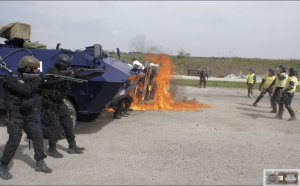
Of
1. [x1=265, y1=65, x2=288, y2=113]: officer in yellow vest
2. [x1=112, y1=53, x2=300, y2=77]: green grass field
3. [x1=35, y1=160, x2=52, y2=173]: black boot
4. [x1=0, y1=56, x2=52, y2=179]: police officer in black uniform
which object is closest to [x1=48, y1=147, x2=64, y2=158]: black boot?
[x1=35, y1=160, x2=52, y2=173]: black boot

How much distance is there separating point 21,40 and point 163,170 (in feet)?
17.4

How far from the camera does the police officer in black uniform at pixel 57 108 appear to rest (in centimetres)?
655

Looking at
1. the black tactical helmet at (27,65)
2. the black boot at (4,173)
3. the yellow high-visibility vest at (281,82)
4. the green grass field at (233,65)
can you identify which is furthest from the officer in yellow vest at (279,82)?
the green grass field at (233,65)

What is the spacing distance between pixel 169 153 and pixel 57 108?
81.8 inches

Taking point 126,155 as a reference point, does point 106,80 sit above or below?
above

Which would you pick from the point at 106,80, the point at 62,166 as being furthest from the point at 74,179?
the point at 106,80

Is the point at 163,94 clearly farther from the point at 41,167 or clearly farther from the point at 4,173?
the point at 4,173

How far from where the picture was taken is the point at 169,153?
7.07 m

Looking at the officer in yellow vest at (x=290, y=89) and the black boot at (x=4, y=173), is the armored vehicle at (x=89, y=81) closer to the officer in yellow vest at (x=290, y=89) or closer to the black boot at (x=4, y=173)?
the black boot at (x=4, y=173)

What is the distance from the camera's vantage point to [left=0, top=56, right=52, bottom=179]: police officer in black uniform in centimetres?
544

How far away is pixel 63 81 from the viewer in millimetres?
6363

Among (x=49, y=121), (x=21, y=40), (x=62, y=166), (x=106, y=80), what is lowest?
(x=62, y=166)

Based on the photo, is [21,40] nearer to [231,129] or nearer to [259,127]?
[231,129]

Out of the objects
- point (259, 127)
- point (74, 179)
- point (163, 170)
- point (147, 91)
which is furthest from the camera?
point (147, 91)
